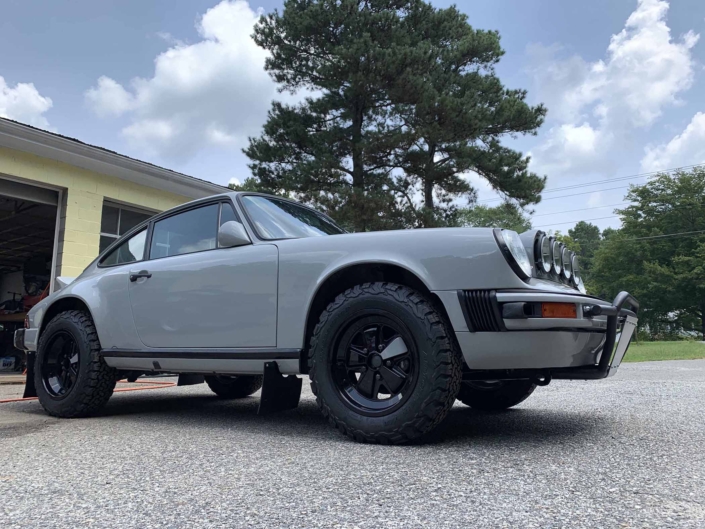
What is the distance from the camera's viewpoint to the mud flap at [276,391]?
3082 mm

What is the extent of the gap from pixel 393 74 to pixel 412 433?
15.4 meters

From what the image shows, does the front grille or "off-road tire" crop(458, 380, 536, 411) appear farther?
"off-road tire" crop(458, 380, 536, 411)

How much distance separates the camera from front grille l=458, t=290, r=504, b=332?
8.25ft

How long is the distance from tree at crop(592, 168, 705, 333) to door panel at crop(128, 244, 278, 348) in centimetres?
4107

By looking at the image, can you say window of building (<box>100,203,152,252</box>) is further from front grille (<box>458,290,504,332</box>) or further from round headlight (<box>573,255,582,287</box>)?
front grille (<box>458,290,504,332</box>)

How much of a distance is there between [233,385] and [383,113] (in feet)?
48.3

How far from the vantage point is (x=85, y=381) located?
3.90 meters

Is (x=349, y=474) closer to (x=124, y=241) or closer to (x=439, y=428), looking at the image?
(x=439, y=428)

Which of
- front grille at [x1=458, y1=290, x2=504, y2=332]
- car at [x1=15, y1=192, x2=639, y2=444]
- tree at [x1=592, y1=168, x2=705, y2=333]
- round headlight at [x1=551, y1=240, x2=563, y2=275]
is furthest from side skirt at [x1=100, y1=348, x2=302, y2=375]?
tree at [x1=592, y1=168, x2=705, y2=333]

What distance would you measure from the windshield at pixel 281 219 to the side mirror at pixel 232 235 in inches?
4.5

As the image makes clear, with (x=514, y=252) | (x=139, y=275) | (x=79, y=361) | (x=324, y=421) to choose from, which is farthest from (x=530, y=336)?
(x=79, y=361)

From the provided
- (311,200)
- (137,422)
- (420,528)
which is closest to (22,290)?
(311,200)

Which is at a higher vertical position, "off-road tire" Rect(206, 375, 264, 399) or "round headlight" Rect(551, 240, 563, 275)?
"round headlight" Rect(551, 240, 563, 275)

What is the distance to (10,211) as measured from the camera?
1216cm
